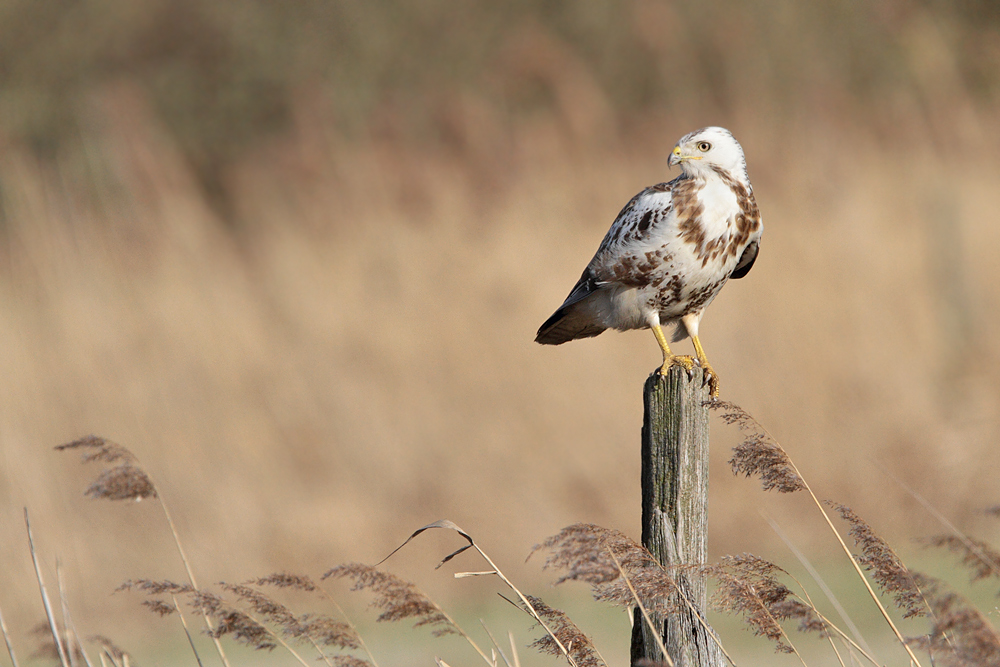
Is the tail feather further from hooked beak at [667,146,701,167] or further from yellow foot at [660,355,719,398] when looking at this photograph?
hooked beak at [667,146,701,167]

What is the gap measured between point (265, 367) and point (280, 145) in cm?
206

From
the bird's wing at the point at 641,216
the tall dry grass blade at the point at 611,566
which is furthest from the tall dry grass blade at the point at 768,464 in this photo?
the bird's wing at the point at 641,216

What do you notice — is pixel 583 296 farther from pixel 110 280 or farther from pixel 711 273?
pixel 110 280

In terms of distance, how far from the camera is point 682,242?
9.53ft

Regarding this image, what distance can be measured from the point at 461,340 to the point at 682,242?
3.88m

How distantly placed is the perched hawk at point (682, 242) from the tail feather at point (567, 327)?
11 centimetres

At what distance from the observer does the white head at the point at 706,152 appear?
3.01 m

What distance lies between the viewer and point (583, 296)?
3195 mm

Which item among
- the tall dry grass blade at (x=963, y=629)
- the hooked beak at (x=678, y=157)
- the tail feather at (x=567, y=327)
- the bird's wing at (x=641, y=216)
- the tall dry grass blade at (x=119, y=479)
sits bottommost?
the tall dry grass blade at (x=963, y=629)

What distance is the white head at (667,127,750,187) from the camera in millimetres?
3010

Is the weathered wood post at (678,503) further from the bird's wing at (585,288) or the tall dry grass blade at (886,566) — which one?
the bird's wing at (585,288)

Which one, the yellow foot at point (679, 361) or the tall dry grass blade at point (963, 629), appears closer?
the tall dry grass blade at point (963, 629)

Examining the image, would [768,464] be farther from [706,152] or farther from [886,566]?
[706,152]

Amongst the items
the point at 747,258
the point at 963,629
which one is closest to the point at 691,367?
the point at 747,258
